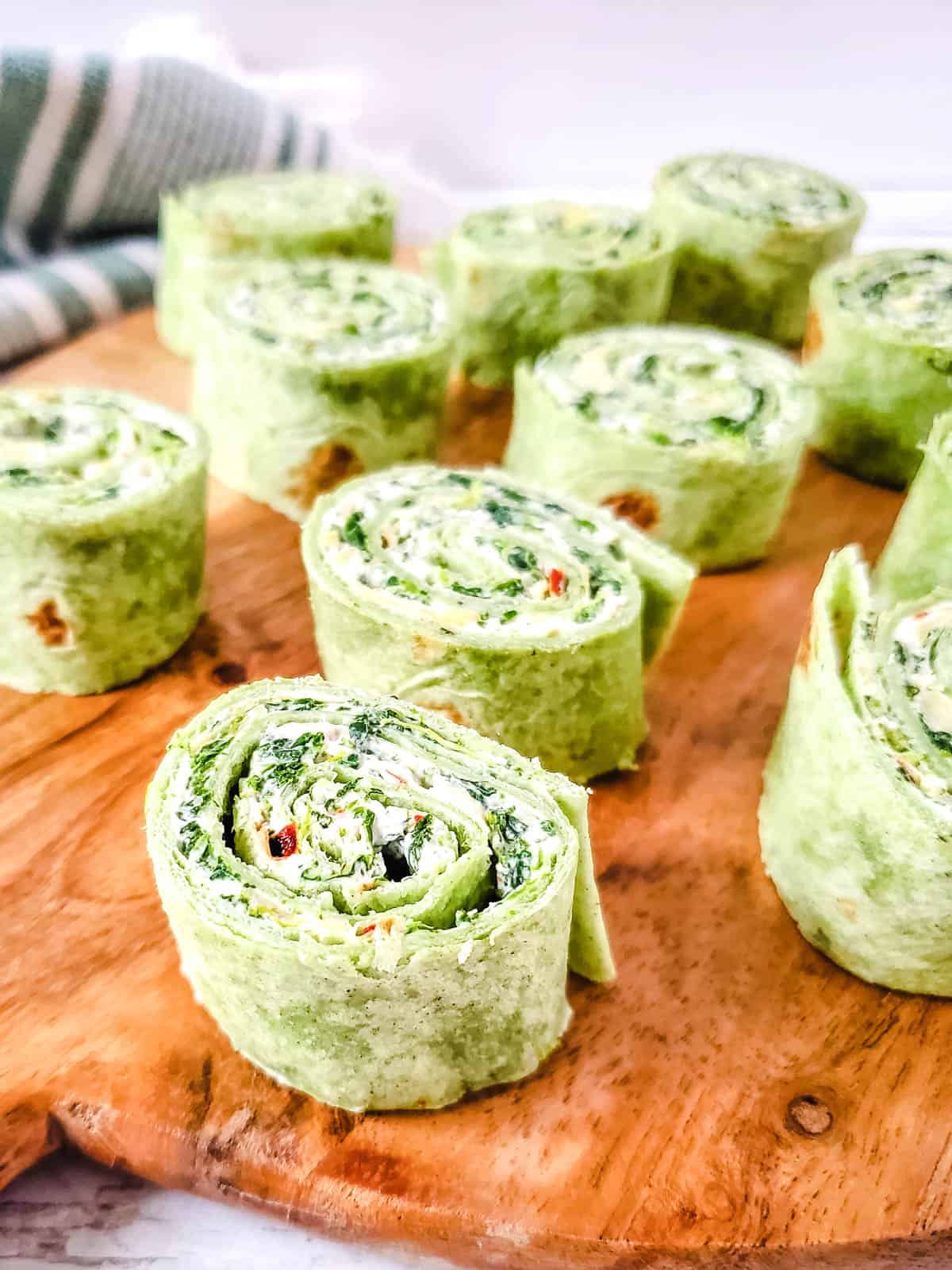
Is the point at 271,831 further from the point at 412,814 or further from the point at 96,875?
the point at 96,875

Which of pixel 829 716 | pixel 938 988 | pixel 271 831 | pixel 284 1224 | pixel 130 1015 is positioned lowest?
pixel 284 1224

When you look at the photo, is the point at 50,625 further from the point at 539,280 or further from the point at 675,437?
the point at 539,280

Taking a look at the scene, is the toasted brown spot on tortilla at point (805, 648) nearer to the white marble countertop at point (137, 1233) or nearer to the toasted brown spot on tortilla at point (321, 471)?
the white marble countertop at point (137, 1233)

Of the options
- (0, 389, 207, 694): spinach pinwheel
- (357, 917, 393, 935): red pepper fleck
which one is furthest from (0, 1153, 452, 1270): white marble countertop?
(0, 389, 207, 694): spinach pinwheel

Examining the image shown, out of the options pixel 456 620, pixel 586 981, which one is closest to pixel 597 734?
pixel 456 620

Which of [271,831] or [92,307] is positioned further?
[92,307]
